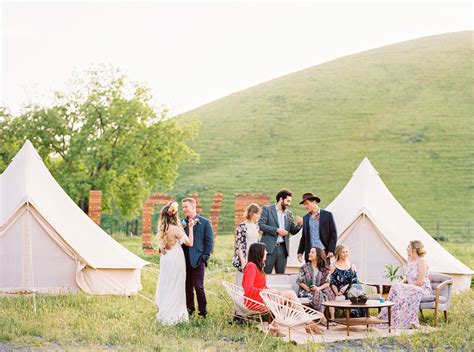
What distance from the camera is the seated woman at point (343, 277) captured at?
953cm

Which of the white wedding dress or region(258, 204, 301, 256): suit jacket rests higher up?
region(258, 204, 301, 256): suit jacket

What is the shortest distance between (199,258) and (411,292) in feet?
9.25

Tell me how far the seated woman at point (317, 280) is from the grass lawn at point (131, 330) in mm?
918

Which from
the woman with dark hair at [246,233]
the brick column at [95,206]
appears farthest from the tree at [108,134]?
the woman with dark hair at [246,233]

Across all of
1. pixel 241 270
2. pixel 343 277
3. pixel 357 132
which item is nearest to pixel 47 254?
pixel 241 270

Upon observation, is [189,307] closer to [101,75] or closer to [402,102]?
[101,75]

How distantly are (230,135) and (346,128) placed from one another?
24.9 ft

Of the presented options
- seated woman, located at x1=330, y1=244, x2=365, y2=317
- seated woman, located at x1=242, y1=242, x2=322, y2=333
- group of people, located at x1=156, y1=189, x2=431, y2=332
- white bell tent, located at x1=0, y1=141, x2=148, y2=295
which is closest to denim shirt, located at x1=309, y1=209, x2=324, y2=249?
group of people, located at x1=156, y1=189, x2=431, y2=332

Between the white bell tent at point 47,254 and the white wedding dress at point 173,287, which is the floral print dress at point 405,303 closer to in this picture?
the white wedding dress at point 173,287

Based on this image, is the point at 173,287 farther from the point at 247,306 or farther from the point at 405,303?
the point at 405,303

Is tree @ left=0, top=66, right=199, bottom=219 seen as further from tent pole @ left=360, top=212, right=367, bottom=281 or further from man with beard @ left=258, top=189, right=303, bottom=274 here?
man with beard @ left=258, top=189, right=303, bottom=274

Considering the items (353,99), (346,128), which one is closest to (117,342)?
(346,128)

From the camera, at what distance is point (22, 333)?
8648 mm

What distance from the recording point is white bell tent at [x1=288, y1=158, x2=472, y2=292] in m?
12.4
